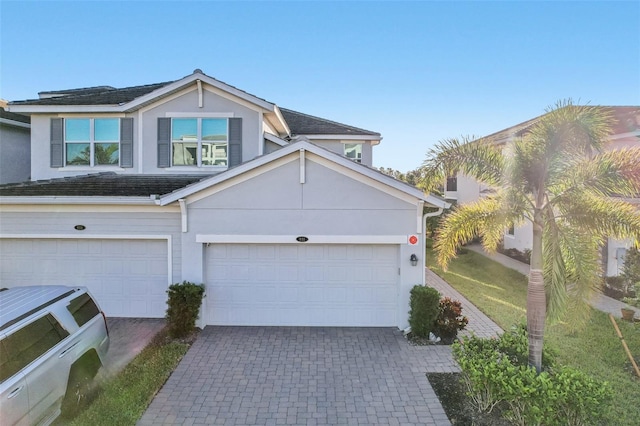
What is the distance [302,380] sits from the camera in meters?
6.97

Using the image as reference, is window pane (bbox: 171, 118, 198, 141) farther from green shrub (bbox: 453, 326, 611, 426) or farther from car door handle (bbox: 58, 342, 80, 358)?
green shrub (bbox: 453, 326, 611, 426)

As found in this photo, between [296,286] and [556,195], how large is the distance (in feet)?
20.9

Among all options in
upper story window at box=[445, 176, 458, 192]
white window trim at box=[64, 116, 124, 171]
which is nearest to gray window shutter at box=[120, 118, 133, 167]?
white window trim at box=[64, 116, 124, 171]

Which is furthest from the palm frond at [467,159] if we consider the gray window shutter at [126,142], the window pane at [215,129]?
the gray window shutter at [126,142]

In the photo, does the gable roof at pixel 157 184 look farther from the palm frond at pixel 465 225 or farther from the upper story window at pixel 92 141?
the palm frond at pixel 465 225

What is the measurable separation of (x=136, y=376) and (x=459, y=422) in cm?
594

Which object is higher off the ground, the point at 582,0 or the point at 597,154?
the point at 582,0

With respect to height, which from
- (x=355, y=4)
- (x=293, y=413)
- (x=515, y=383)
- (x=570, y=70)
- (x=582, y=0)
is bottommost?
(x=293, y=413)

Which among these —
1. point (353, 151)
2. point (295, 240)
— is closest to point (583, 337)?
point (295, 240)

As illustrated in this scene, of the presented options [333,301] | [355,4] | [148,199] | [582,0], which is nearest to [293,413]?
[333,301]

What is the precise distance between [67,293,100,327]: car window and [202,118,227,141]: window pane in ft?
22.7

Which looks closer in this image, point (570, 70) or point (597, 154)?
point (597, 154)

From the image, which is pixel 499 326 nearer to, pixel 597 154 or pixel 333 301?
pixel 333 301

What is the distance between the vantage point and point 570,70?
36.7 feet
